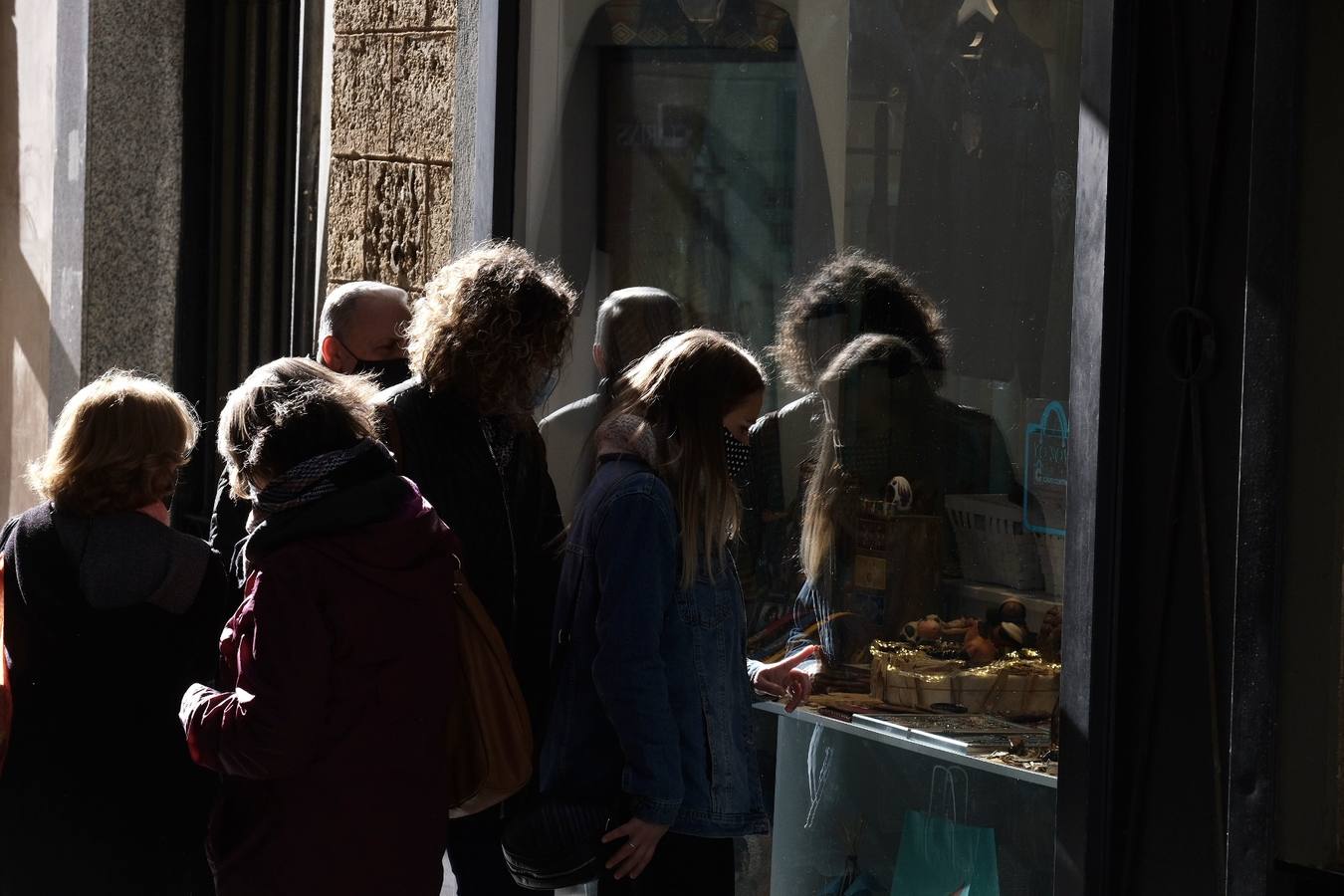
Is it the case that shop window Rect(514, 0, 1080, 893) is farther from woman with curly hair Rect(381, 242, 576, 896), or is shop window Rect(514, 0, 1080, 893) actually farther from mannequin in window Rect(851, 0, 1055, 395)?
woman with curly hair Rect(381, 242, 576, 896)


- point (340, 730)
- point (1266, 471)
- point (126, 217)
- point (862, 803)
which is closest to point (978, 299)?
point (1266, 471)

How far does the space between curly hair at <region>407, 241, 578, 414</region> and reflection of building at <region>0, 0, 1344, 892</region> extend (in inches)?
36.9

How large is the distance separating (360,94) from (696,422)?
2810 millimetres

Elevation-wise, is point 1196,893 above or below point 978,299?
below

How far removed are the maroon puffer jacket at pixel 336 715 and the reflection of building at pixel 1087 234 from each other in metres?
1.21

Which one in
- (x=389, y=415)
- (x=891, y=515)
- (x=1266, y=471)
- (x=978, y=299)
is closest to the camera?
(x=1266, y=471)

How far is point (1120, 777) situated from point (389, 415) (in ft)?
5.10

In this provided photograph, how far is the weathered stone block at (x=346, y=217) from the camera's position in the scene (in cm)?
554

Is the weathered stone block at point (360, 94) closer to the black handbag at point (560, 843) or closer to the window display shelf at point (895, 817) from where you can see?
the window display shelf at point (895, 817)

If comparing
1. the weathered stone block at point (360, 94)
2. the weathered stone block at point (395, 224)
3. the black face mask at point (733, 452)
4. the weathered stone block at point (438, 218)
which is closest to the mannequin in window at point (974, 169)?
the black face mask at point (733, 452)

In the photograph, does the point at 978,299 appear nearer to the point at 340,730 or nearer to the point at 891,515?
the point at 891,515

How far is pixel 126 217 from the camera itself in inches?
279

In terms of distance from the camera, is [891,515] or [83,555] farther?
[891,515]

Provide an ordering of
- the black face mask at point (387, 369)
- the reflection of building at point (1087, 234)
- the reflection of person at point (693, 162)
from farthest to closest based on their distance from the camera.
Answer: the black face mask at point (387, 369) → the reflection of person at point (693, 162) → the reflection of building at point (1087, 234)
